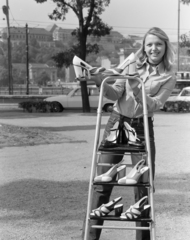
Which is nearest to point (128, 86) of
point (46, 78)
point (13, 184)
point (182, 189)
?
point (182, 189)

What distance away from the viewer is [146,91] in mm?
3168

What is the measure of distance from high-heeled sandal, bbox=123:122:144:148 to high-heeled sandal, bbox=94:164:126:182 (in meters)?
0.17

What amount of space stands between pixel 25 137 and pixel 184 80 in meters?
18.5

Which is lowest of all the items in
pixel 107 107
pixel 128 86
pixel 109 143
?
pixel 107 107

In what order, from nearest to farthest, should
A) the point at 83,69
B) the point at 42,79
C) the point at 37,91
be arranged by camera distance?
the point at 83,69 < the point at 42,79 < the point at 37,91

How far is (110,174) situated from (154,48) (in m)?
0.90

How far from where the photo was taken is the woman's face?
315 cm

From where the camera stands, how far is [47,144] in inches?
368

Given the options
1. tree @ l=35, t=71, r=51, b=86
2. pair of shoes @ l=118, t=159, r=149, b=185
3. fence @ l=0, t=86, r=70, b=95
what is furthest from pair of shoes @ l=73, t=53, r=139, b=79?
fence @ l=0, t=86, r=70, b=95

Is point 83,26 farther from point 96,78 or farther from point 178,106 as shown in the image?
point 96,78

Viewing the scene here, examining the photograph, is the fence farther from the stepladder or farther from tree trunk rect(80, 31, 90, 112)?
the stepladder

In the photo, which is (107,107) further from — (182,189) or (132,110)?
(132,110)

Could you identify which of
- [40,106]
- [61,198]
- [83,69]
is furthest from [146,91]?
[40,106]

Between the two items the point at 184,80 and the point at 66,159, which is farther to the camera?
the point at 184,80
